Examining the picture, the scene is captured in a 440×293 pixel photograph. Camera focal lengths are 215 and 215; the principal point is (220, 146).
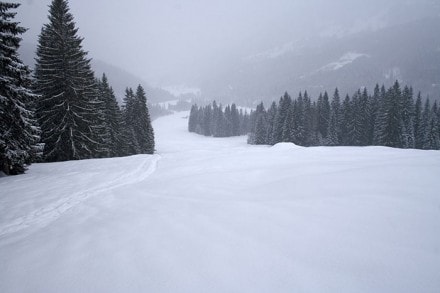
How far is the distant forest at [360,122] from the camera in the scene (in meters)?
46.2

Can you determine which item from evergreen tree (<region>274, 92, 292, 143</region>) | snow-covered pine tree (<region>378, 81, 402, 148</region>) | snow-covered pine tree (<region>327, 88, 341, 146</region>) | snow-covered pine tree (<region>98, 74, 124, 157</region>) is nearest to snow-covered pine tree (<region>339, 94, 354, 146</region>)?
snow-covered pine tree (<region>327, 88, 341, 146</region>)

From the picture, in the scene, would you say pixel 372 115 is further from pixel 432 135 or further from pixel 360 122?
pixel 432 135

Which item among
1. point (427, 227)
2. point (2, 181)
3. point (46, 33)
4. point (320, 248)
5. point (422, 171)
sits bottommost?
point (2, 181)

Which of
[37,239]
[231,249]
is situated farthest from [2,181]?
[231,249]

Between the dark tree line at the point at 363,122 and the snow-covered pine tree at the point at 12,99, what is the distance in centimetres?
5297

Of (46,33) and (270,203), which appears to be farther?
(46,33)

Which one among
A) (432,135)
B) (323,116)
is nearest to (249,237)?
(432,135)

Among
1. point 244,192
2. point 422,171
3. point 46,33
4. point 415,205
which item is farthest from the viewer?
point 46,33

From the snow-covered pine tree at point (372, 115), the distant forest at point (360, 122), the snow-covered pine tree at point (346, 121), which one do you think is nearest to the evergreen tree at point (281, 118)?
the distant forest at point (360, 122)

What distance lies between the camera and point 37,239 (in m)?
4.75

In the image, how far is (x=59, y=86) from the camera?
62.3ft

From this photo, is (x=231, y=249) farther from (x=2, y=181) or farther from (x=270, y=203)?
(x=2, y=181)

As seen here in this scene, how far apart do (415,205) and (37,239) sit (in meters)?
7.70

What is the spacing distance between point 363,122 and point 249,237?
6454cm
